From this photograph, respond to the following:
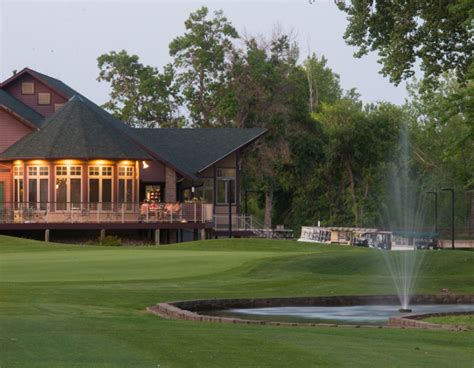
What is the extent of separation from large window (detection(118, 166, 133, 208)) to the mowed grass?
64.1 feet

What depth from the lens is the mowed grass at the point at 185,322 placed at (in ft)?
39.8

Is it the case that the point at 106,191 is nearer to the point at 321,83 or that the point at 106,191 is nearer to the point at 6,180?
the point at 6,180

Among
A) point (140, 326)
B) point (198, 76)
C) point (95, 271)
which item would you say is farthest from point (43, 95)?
point (140, 326)

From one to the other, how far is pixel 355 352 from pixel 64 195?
46288mm

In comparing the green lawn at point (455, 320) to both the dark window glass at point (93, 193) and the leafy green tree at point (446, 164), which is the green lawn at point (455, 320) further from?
the leafy green tree at point (446, 164)

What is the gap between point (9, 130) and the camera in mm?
61094

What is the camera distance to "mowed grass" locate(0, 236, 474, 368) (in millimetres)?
12133

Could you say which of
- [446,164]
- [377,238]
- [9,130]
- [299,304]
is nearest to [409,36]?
[299,304]

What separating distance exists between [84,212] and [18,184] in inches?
201

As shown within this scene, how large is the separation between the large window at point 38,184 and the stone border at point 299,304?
36.7 meters

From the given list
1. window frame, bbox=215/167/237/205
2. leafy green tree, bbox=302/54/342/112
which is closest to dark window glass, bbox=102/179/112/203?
window frame, bbox=215/167/237/205

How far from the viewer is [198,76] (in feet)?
268

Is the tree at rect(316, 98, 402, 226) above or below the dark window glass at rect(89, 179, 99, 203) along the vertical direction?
above

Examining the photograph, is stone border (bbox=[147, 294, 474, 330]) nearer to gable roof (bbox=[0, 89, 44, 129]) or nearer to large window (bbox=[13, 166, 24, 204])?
large window (bbox=[13, 166, 24, 204])
